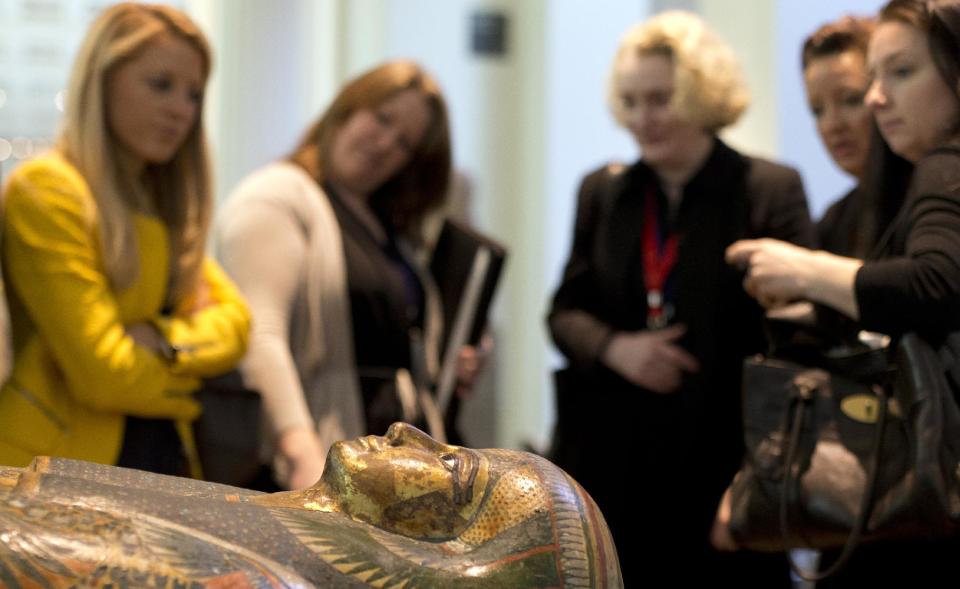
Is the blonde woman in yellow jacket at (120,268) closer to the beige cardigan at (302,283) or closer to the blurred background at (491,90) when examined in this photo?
the beige cardigan at (302,283)

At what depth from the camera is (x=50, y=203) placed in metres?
2.46

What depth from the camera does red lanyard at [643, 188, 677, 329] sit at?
3148 mm

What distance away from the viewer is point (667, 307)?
124 inches

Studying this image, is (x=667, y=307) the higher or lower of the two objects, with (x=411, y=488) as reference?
lower

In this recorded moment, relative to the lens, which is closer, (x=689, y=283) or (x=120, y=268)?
(x=120, y=268)

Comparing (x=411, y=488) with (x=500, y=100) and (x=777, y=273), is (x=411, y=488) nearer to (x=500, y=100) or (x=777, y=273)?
(x=777, y=273)

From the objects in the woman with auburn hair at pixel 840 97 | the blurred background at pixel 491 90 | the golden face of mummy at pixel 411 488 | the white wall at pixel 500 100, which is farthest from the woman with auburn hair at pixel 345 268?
the white wall at pixel 500 100

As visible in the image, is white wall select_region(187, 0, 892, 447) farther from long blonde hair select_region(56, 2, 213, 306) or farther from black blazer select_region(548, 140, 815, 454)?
long blonde hair select_region(56, 2, 213, 306)

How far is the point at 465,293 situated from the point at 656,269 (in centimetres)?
66

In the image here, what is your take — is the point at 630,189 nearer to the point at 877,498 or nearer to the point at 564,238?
the point at 877,498

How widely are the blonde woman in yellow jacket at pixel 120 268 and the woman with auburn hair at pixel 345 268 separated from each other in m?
0.32

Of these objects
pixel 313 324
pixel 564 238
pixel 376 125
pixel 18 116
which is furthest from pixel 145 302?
pixel 564 238

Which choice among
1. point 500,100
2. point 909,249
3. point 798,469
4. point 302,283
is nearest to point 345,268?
point 302,283

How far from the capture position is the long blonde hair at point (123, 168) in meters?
2.56
